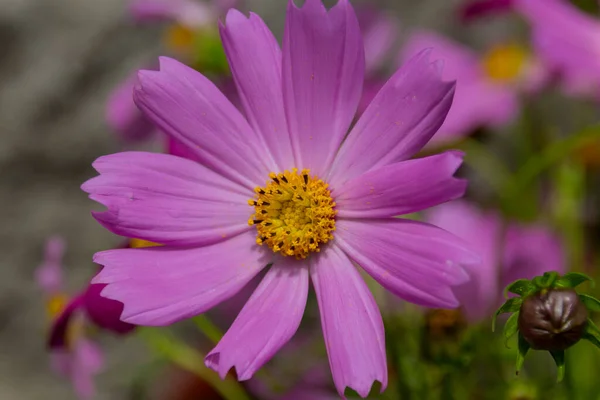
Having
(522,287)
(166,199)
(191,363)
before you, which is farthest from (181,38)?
(522,287)

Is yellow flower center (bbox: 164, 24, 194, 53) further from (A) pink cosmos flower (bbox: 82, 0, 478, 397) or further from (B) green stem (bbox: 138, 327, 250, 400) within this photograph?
(A) pink cosmos flower (bbox: 82, 0, 478, 397)

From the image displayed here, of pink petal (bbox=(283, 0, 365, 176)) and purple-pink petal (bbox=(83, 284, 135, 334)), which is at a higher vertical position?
pink petal (bbox=(283, 0, 365, 176))

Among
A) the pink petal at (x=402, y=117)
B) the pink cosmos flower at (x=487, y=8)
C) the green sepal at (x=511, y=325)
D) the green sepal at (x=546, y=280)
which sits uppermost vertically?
the pink petal at (x=402, y=117)

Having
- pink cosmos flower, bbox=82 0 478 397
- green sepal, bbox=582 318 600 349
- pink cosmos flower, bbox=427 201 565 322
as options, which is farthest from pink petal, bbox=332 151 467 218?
pink cosmos flower, bbox=427 201 565 322

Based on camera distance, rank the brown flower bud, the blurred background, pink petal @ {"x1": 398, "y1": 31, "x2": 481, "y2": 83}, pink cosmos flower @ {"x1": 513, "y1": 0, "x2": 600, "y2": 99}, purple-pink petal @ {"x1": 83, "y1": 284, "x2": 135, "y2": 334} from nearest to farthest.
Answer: the brown flower bud
purple-pink petal @ {"x1": 83, "y1": 284, "x2": 135, "y2": 334}
pink cosmos flower @ {"x1": 513, "y1": 0, "x2": 600, "y2": 99}
pink petal @ {"x1": 398, "y1": 31, "x2": 481, "y2": 83}
the blurred background

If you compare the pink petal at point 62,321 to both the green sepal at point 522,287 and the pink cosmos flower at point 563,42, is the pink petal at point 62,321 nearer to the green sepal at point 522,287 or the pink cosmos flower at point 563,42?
the green sepal at point 522,287

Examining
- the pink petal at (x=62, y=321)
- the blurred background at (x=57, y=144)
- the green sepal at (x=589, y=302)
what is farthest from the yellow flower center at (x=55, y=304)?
the green sepal at (x=589, y=302)
